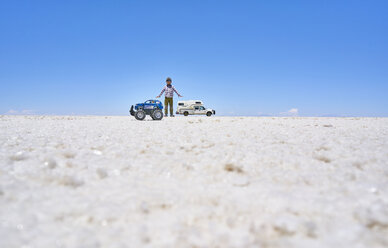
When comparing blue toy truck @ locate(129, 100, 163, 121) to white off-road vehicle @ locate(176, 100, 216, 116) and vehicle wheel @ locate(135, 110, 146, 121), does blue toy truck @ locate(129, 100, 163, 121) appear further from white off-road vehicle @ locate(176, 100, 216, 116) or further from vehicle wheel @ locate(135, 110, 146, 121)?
white off-road vehicle @ locate(176, 100, 216, 116)

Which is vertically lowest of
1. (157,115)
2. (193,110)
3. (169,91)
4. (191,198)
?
(191,198)

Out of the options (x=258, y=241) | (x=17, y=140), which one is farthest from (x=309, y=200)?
(x=17, y=140)

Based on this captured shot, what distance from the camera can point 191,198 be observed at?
→ 1.76 meters

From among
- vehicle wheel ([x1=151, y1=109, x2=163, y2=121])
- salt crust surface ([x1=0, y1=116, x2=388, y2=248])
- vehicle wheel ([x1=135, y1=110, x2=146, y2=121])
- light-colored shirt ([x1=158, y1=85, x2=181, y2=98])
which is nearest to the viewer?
salt crust surface ([x1=0, y1=116, x2=388, y2=248])

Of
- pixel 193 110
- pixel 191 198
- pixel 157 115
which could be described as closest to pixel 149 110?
pixel 157 115

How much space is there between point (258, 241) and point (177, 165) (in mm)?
1381

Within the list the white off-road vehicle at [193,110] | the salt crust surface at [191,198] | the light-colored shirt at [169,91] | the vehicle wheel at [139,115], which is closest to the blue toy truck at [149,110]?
the vehicle wheel at [139,115]

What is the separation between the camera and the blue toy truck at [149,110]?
1045 centimetres

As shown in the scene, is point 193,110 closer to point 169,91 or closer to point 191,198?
point 169,91

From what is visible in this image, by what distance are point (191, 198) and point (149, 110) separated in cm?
934

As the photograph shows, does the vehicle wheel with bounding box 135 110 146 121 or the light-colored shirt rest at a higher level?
the light-colored shirt

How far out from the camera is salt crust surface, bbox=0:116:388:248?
1.30 metres

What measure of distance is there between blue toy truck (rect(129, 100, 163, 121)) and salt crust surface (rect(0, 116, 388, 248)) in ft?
24.3

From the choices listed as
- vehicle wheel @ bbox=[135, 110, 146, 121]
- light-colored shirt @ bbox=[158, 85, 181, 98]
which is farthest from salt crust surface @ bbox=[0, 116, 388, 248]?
light-colored shirt @ bbox=[158, 85, 181, 98]
